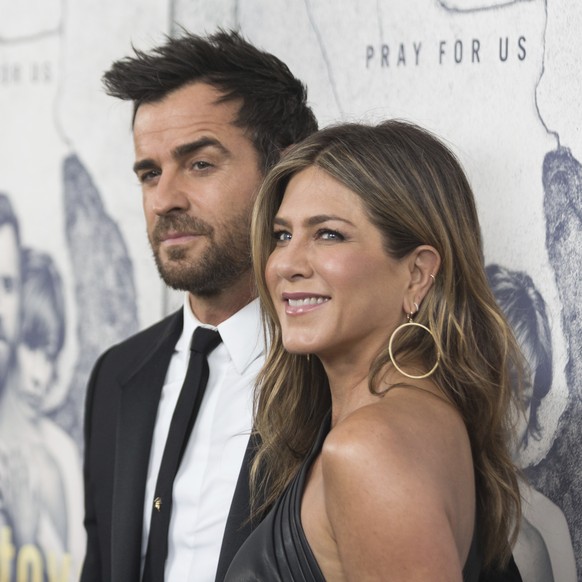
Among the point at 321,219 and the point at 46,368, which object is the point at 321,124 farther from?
the point at 46,368

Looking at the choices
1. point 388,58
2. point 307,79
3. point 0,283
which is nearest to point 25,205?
point 0,283

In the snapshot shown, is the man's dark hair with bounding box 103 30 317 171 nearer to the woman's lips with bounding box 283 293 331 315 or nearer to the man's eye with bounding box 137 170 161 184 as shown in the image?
the man's eye with bounding box 137 170 161 184

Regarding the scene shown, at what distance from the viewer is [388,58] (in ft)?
7.43

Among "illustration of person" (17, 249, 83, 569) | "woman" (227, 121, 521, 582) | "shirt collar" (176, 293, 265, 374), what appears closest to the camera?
"woman" (227, 121, 521, 582)

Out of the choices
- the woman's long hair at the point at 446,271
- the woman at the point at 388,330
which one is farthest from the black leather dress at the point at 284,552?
the woman's long hair at the point at 446,271

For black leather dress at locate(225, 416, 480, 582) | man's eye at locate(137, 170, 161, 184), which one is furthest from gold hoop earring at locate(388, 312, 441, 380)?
man's eye at locate(137, 170, 161, 184)

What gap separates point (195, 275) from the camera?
2139mm

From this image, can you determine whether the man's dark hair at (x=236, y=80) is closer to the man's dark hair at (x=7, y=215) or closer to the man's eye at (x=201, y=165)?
the man's eye at (x=201, y=165)

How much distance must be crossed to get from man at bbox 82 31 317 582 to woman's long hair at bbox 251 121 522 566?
370 mm

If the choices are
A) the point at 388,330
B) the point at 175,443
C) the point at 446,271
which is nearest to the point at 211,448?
the point at 175,443

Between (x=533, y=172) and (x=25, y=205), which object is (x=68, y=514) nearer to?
(x=25, y=205)

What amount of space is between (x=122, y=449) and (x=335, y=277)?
0.77 m

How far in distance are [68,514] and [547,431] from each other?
1521 millimetres

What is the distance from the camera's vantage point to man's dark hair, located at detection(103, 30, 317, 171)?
2221 mm
